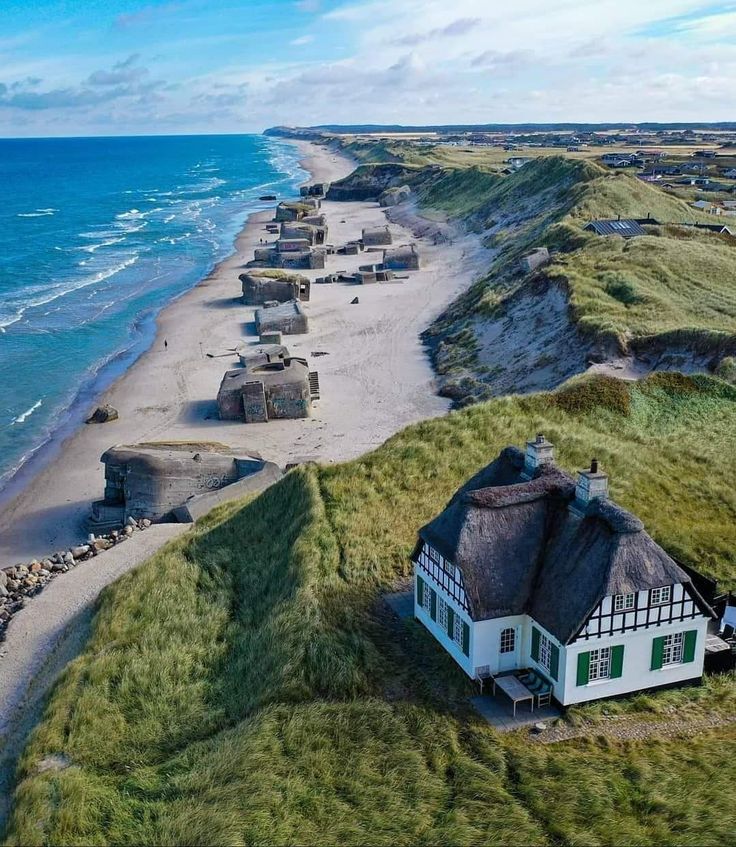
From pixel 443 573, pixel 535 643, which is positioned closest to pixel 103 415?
pixel 443 573

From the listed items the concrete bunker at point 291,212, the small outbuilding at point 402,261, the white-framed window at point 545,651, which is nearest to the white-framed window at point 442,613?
the white-framed window at point 545,651

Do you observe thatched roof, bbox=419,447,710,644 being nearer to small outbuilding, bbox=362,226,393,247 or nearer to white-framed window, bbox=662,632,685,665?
white-framed window, bbox=662,632,685,665

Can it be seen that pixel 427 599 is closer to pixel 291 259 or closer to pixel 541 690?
pixel 541 690

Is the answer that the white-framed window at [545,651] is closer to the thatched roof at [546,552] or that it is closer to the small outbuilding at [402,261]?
the thatched roof at [546,552]

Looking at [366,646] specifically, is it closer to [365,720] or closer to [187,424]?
[365,720]

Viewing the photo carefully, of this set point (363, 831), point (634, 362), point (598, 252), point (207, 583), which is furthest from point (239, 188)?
point (363, 831)
